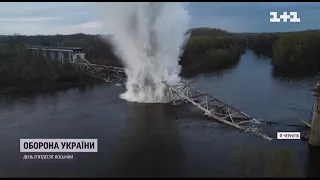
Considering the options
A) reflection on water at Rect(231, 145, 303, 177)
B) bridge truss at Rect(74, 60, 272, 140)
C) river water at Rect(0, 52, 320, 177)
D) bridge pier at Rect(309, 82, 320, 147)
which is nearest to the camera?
reflection on water at Rect(231, 145, 303, 177)

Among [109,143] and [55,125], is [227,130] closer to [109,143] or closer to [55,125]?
[109,143]

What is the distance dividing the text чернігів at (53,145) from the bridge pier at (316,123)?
3156 millimetres

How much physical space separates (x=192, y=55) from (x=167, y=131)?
5.68 ft

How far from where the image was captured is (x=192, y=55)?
7758mm

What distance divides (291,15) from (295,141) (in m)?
1.78

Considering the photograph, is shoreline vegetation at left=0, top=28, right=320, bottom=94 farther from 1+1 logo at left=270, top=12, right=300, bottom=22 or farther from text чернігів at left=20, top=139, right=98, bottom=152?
text чернігів at left=20, top=139, right=98, bottom=152

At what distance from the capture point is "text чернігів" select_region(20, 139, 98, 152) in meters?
5.32

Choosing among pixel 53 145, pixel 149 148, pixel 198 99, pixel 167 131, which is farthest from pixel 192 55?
pixel 53 145

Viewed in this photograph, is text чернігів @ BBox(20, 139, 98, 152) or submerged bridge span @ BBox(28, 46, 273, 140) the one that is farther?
submerged bridge span @ BBox(28, 46, 273, 140)

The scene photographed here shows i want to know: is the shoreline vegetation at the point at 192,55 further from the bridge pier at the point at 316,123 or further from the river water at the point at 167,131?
the bridge pier at the point at 316,123

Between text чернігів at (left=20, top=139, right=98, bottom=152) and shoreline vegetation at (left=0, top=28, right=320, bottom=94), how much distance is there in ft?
5.62

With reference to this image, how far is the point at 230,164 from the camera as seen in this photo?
18.5 ft

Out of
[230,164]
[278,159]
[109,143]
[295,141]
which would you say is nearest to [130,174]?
[109,143]

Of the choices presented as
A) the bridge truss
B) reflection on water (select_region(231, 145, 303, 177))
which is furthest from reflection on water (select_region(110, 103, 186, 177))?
reflection on water (select_region(231, 145, 303, 177))
